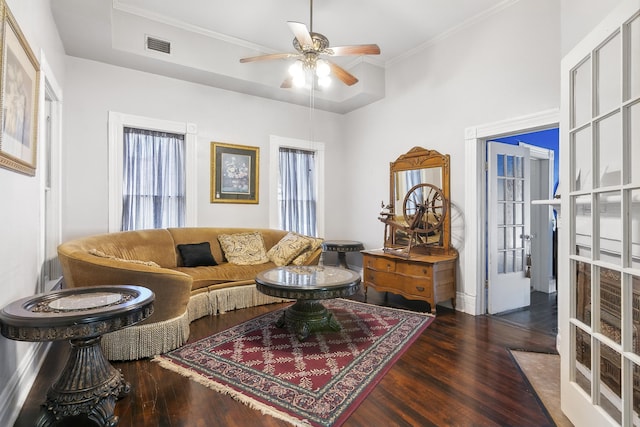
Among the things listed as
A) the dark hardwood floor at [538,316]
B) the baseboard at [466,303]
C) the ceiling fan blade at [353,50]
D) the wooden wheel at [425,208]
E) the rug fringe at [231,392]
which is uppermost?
the ceiling fan blade at [353,50]

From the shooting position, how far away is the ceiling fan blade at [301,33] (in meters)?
2.62

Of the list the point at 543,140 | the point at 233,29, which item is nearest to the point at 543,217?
the point at 543,140

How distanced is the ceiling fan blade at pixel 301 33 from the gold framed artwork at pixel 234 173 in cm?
229

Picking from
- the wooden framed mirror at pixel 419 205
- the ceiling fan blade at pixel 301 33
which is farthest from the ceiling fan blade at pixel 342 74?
the wooden framed mirror at pixel 419 205

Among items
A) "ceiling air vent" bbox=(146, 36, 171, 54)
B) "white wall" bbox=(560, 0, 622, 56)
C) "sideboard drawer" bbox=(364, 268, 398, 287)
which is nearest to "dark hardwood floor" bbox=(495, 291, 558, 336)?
"sideboard drawer" bbox=(364, 268, 398, 287)

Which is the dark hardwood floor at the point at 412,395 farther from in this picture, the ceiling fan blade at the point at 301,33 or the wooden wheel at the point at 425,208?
the ceiling fan blade at the point at 301,33

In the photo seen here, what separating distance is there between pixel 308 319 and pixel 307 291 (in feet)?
1.32

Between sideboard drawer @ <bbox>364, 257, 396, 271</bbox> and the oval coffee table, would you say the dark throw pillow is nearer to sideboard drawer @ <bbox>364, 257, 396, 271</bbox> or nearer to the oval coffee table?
the oval coffee table

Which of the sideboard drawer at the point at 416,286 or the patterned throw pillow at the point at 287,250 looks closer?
the sideboard drawer at the point at 416,286

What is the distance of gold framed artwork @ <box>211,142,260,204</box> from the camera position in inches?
186

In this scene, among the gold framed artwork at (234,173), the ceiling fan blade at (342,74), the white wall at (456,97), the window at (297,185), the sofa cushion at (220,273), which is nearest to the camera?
the white wall at (456,97)

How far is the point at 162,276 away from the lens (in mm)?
2627

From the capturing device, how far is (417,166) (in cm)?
449

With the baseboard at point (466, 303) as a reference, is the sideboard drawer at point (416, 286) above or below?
above
